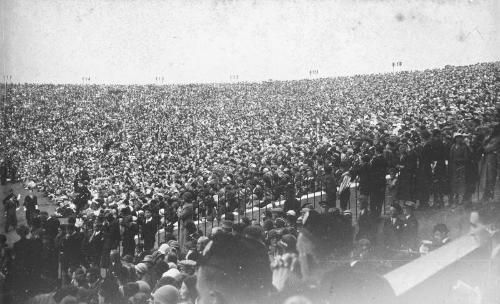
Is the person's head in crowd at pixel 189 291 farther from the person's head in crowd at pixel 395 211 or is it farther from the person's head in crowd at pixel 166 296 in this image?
the person's head in crowd at pixel 395 211

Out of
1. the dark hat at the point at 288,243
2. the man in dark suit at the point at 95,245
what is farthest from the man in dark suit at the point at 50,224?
the dark hat at the point at 288,243

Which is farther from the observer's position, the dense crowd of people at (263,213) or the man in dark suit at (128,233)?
the man in dark suit at (128,233)

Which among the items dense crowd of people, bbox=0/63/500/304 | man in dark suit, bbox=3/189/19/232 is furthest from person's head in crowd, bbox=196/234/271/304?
man in dark suit, bbox=3/189/19/232

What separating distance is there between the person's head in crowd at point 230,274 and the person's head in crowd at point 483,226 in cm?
206

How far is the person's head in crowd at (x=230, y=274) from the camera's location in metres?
5.00

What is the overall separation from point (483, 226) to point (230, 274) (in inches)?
98.4

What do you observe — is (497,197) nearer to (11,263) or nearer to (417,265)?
(417,265)

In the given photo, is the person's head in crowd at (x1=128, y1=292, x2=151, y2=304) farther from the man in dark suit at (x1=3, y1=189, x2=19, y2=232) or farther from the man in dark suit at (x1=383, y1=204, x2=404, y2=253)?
the man in dark suit at (x1=3, y1=189, x2=19, y2=232)

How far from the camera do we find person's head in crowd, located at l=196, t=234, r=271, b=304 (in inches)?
197

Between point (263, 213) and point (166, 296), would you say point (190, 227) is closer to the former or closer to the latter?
point (263, 213)

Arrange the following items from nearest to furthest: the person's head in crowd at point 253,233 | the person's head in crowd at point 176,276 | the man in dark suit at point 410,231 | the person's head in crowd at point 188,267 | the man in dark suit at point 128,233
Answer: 1. the person's head in crowd at point 253,233
2. the person's head in crowd at point 176,276
3. the person's head in crowd at point 188,267
4. the man in dark suit at point 410,231
5. the man in dark suit at point 128,233

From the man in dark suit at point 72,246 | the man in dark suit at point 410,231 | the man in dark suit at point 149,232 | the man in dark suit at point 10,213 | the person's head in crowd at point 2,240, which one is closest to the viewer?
the man in dark suit at point 410,231

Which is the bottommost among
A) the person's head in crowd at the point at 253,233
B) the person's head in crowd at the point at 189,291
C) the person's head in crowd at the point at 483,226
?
the person's head in crowd at the point at 189,291

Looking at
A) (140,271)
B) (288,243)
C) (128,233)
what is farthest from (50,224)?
(288,243)
